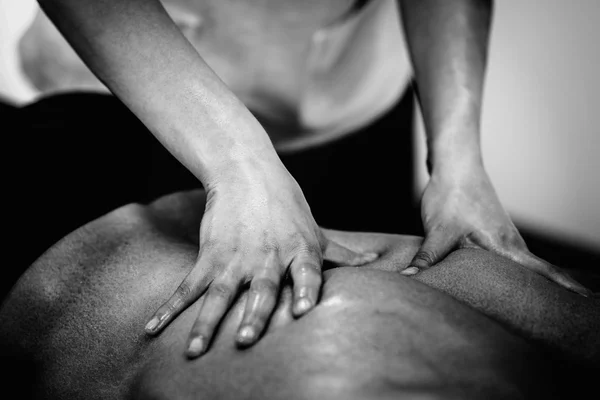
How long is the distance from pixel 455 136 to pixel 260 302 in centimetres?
52

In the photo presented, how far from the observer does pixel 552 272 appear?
2.12ft

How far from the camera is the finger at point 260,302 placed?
1.50 feet

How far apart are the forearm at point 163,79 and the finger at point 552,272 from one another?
1.22 feet

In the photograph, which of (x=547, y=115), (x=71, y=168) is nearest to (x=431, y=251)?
(x=71, y=168)

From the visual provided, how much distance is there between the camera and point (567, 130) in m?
1.62

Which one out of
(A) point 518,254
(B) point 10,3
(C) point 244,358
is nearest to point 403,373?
(C) point 244,358

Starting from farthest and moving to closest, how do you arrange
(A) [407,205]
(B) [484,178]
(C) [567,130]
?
(A) [407,205] → (C) [567,130] → (B) [484,178]

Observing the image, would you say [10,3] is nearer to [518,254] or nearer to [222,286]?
[222,286]

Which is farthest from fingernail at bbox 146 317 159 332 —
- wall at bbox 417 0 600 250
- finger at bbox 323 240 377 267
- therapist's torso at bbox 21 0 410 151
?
wall at bbox 417 0 600 250

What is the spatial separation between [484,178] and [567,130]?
105 cm

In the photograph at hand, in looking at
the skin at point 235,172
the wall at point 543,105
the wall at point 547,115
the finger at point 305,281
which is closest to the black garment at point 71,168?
the skin at point 235,172

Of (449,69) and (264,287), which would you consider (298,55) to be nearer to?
(449,69)

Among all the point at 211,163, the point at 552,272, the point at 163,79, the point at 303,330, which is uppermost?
the point at 163,79

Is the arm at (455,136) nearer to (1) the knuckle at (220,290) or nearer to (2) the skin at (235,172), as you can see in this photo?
(2) the skin at (235,172)
